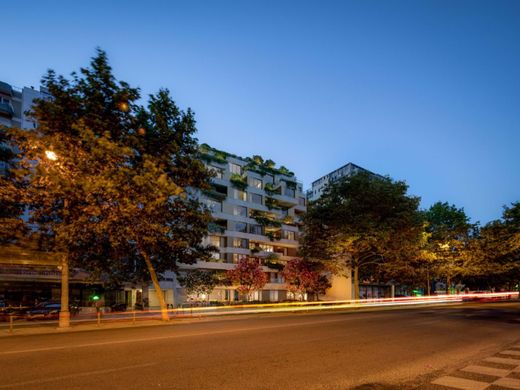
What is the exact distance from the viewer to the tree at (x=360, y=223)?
122 ft

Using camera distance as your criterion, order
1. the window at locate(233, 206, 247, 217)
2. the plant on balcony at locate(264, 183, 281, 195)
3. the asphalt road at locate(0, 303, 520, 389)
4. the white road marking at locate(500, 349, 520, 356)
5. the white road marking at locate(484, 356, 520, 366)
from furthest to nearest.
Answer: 1. the plant on balcony at locate(264, 183, 281, 195)
2. the window at locate(233, 206, 247, 217)
3. the white road marking at locate(500, 349, 520, 356)
4. the white road marking at locate(484, 356, 520, 366)
5. the asphalt road at locate(0, 303, 520, 389)

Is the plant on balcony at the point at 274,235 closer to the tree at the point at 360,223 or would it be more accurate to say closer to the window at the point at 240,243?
the window at the point at 240,243

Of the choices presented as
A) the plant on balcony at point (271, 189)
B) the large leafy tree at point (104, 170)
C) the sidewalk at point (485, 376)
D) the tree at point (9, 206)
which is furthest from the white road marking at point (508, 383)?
the plant on balcony at point (271, 189)

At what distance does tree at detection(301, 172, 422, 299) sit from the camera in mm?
37219

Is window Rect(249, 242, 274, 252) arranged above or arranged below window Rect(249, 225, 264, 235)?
below

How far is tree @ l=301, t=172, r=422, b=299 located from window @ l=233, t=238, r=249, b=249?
17311 mm

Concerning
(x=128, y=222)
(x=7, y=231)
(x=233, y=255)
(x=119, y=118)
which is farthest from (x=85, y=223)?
(x=233, y=255)

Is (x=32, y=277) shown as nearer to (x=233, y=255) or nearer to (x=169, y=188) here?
(x=169, y=188)

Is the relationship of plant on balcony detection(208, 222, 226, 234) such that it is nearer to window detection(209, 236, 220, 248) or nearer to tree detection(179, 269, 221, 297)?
window detection(209, 236, 220, 248)

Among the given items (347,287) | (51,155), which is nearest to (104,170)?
(51,155)

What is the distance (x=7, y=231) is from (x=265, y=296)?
46.0 metres

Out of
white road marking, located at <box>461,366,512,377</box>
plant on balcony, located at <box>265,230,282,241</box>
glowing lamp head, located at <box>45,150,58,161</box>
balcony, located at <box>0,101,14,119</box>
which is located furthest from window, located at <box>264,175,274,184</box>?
white road marking, located at <box>461,366,512,377</box>

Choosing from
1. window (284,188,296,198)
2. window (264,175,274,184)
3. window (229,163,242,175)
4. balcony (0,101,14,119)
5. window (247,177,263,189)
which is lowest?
window (284,188,296,198)

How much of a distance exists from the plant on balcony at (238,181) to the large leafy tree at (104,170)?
34621 millimetres
